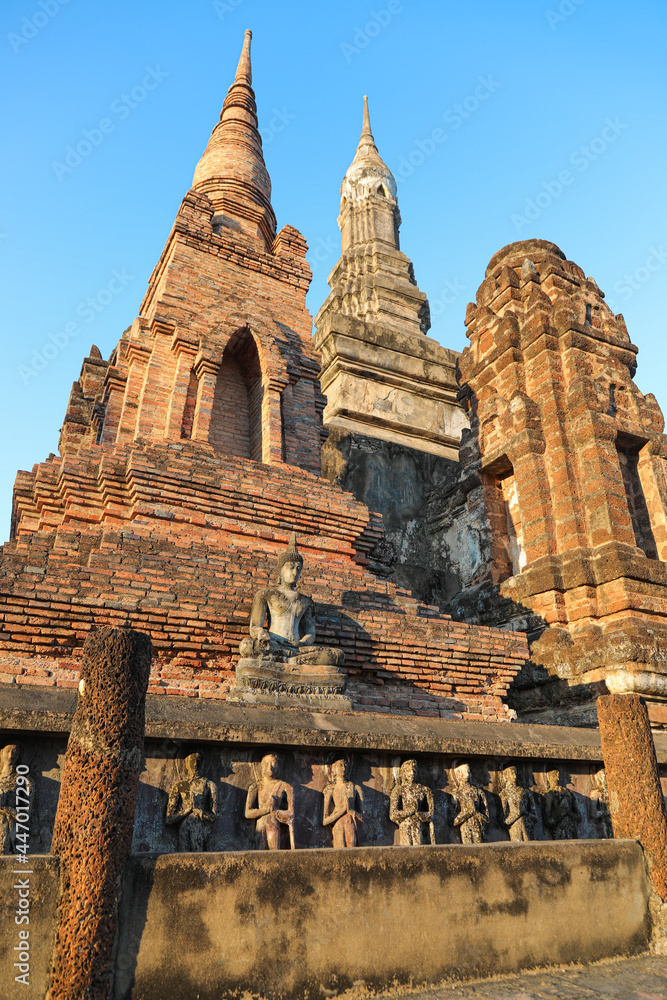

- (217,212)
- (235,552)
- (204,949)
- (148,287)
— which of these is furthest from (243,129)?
(204,949)

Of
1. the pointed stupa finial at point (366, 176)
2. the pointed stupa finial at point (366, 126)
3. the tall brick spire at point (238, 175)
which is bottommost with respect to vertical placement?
the tall brick spire at point (238, 175)

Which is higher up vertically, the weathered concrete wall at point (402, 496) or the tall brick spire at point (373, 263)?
the tall brick spire at point (373, 263)

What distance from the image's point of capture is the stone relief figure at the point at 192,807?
3.97m

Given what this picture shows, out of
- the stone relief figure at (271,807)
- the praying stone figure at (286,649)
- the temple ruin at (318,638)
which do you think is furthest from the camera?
the praying stone figure at (286,649)

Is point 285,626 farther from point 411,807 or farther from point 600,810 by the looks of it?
point 600,810

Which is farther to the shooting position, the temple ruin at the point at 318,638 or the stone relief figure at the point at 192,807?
the stone relief figure at the point at 192,807

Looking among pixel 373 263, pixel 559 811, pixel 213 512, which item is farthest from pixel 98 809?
pixel 373 263

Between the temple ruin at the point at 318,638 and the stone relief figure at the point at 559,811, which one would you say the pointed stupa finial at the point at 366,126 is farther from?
the stone relief figure at the point at 559,811

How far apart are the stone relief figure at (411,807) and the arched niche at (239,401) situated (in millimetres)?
7624

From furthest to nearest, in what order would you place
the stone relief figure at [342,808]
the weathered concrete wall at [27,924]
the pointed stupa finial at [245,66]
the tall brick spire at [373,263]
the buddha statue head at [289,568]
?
1. the tall brick spire at [373,263]
2. the pointed stupa finial at [245,66]
3. the buddha statue head at [289,568]
4. the stone relief figure at [342,808]
5. the weathered concrete wall at [27,924]

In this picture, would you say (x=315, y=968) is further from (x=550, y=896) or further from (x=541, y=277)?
(x=541, y=277)

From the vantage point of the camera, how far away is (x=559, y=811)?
524 cm

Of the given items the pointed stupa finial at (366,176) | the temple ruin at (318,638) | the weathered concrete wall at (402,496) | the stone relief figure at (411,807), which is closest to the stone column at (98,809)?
the temple ruin at (318,638)

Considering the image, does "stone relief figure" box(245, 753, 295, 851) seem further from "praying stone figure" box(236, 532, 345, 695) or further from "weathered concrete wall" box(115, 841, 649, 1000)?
"praying stone figure" box(236, 532, 345, 695)
